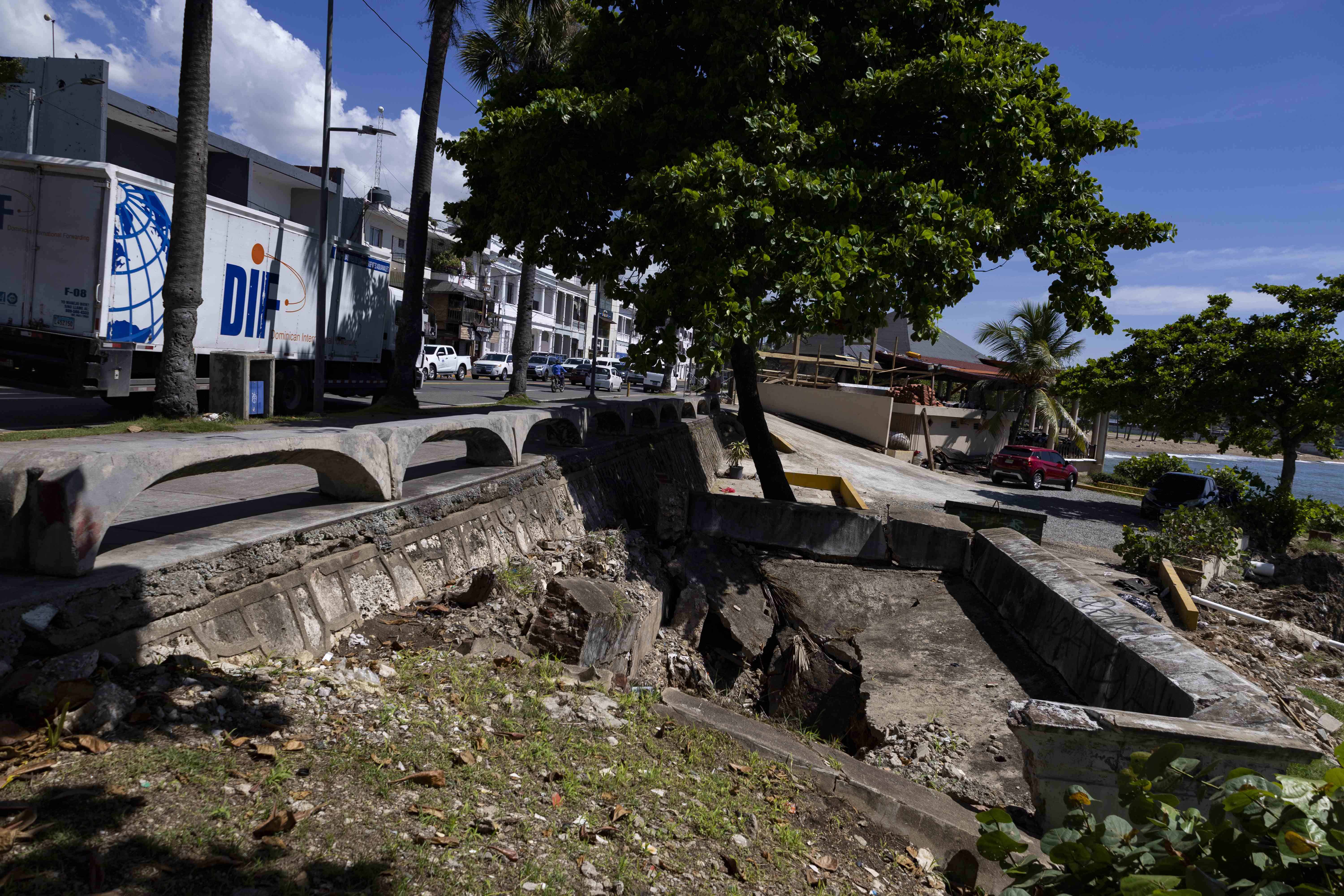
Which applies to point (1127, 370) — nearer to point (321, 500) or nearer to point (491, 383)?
point (321, 500)

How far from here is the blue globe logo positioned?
11.7 meters

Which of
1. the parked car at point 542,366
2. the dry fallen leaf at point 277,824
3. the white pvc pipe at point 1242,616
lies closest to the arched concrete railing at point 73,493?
the dry fallen leaf at point 277,824

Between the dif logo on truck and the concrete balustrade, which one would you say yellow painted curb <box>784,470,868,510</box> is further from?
the concrete balustrade

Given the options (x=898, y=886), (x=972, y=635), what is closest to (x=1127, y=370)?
(x=972, y=635)

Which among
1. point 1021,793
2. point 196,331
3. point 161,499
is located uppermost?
point 196,331

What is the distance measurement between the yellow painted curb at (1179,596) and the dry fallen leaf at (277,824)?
35.5 ft

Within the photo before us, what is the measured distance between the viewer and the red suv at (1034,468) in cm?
3109

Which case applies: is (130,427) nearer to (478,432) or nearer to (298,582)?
(478,432)

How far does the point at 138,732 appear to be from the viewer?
305 cm

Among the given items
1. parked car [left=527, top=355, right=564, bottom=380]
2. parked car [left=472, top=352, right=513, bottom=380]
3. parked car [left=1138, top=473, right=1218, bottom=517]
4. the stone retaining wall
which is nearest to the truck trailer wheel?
the stone retaining wall

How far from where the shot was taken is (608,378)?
48188mm

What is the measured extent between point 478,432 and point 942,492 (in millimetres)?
20007

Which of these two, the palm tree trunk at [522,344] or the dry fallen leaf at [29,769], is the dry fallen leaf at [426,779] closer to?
the dry fallen leaf at [29,769]

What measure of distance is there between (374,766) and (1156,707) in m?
4.56
